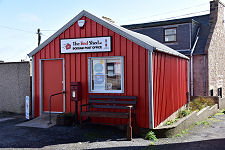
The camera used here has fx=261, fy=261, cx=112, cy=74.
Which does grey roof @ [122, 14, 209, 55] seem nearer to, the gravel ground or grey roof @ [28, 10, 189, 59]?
grey roof @ [28, 10, 189, 59]

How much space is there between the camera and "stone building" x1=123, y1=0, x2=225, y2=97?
62.3 ft

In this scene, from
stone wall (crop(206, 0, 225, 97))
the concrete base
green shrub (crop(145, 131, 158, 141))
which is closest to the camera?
green shrub (crop(145, 131, 158, 141))

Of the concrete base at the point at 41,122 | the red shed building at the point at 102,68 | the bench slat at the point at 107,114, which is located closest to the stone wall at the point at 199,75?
the red shed building at the point at 102,68

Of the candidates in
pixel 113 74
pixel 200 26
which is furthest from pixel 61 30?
pixel 200 26

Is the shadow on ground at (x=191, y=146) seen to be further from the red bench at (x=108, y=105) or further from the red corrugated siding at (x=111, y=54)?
the red bench at (x=108, y=105)

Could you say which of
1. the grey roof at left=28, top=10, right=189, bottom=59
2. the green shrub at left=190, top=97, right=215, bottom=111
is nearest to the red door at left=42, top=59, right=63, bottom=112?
the grey roof at left=28, top=10, right=189, bottom=59

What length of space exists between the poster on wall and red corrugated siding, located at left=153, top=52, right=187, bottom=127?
1963mm

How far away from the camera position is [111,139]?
8109 mm

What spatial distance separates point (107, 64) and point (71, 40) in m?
1.75

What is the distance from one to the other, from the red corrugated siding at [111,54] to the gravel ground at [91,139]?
0.97m

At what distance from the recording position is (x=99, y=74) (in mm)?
9922

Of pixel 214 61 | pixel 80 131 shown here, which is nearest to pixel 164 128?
pixel 80 131

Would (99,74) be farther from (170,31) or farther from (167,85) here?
(170,31)

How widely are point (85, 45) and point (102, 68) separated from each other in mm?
1092
